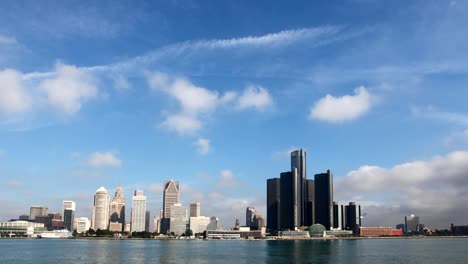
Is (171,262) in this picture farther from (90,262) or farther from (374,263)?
(374,263)

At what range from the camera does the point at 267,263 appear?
11106 centimetres

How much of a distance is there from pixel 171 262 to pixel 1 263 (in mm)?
39049

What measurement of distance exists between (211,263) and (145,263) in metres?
15.5

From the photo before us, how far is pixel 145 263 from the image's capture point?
109375 millimetres

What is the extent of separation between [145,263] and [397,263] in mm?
59293

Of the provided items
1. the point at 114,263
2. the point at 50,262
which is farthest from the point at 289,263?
the point at 50,262

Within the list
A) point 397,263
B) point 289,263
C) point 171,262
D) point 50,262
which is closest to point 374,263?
point 397,263

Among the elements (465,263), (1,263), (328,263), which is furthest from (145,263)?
(465,263)

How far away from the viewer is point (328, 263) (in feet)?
359

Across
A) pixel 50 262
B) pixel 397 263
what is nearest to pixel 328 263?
pixel 397 263

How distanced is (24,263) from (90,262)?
15.0 metres

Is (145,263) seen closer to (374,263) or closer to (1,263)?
(1,263)

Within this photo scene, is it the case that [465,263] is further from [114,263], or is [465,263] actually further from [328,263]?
[114,263]

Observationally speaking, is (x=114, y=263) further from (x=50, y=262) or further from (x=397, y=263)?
(x=397, y=263)
